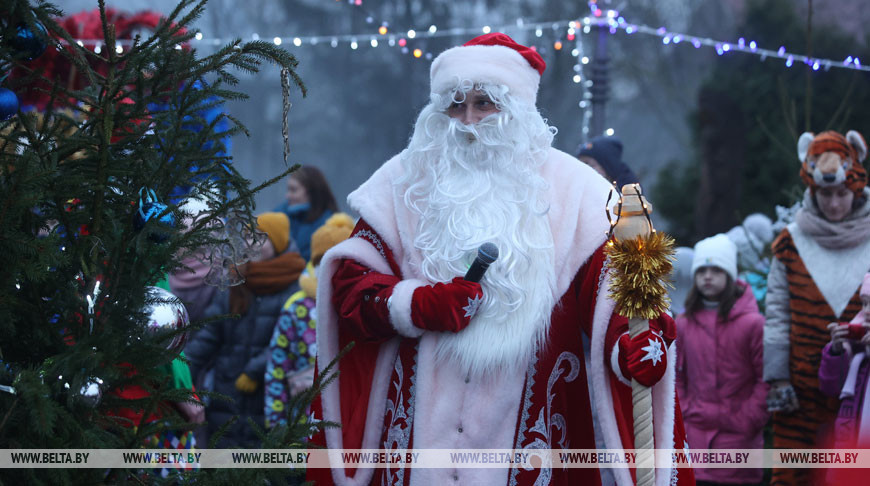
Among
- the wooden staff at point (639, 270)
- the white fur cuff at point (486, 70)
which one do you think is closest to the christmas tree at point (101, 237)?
the wooden staff at point (639, 270)

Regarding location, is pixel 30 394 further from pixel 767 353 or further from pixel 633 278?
pixel 767 353

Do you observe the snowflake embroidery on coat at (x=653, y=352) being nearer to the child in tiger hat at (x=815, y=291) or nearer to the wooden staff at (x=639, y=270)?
the wooden staff at (x=639, y=270)

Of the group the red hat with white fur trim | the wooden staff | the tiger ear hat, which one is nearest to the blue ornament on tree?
the wooden staff

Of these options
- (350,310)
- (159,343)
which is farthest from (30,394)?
(350,310)

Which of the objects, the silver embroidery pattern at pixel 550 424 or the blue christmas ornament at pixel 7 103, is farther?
the silver embroidery pattern at pixel 550 424

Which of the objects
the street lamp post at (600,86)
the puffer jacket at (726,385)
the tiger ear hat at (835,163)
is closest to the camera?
the tiger ear hat at (835,163)

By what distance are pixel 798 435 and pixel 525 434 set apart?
9.00 ft

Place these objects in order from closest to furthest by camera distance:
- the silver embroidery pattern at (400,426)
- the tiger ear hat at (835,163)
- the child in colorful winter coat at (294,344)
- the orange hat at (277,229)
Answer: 1. the silver embroidery pattern at (400,426)
2. the tiger ear hat at (835,163)
3. the child in colorful winter coat at (294,344)
4. the orange hat at (277,229)

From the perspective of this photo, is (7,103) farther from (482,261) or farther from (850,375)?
(850,375)

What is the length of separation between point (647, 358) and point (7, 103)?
206cm

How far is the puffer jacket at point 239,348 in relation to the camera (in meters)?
6.29

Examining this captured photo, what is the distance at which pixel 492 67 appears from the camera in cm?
413

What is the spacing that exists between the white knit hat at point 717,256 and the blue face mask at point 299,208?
9.46 ft

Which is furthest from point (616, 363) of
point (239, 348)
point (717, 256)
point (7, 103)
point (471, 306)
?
point (239, 348)
